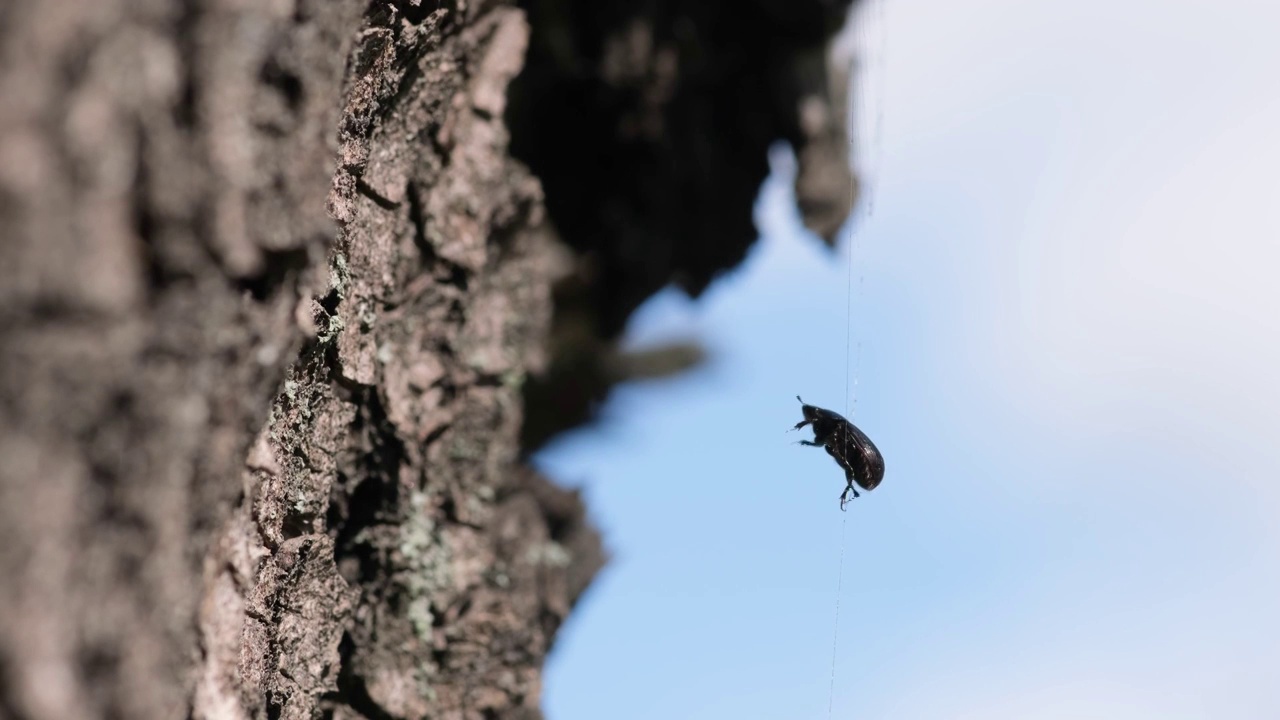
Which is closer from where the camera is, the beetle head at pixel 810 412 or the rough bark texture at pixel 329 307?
the rough bark texture at pixel 329 307

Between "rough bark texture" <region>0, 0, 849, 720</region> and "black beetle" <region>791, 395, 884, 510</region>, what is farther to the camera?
"black beetle" <region>791, 395, 884, 510</region>

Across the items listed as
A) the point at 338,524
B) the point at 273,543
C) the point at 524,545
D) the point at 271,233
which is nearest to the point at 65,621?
the point at 271,233

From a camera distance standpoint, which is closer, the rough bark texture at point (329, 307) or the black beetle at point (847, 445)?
the rough bark texture at point (329, 307)

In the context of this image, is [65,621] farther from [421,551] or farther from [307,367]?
[421,551]

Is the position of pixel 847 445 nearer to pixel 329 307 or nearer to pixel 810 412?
pixel 810 412
